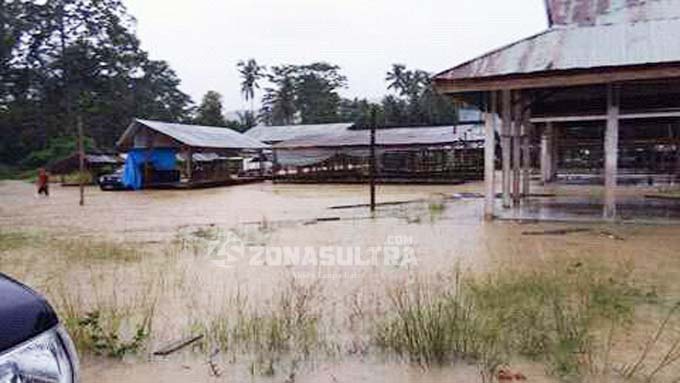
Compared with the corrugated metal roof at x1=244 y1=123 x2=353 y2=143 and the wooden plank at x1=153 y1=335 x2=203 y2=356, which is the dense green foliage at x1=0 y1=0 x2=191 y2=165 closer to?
the corrugated metal roof at x1=244 y1=123 x2=353 y2=143

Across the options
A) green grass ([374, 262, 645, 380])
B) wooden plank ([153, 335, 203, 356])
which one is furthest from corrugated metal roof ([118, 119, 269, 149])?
wooden plank ([153, 335, 203, 356])

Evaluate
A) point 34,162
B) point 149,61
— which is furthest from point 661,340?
point 149,61

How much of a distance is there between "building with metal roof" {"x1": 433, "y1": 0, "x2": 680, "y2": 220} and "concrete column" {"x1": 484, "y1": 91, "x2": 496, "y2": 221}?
0.9 inches

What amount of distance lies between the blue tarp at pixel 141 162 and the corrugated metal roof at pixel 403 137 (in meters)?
7.06

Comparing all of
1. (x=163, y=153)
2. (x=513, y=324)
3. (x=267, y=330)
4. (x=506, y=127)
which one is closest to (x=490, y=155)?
(x=506, y=127)

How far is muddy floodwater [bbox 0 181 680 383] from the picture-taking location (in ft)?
15.0

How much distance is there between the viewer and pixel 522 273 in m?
7.83

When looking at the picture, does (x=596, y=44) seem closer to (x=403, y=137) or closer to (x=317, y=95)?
(x=403, y=137)

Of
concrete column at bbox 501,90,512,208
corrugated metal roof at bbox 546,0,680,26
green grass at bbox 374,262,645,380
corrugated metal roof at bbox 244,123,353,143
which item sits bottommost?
green grass at bbox 374,262,645,380

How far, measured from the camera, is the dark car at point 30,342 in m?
1.45

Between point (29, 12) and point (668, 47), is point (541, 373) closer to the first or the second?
point (668, 47)

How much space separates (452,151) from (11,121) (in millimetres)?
36732

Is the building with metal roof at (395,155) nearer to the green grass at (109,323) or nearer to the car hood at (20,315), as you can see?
the green grass at (109,323)

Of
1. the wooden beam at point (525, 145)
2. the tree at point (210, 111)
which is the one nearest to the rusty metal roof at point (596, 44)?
the wooden beam at point (525, 145)
